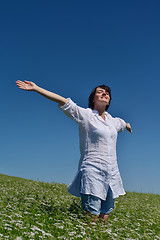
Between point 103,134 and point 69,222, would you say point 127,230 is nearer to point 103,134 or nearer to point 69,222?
point 69,222

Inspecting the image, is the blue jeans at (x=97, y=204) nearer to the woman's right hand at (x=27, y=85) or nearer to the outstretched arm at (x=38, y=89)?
the outstretched arm at (x=38, y=89)

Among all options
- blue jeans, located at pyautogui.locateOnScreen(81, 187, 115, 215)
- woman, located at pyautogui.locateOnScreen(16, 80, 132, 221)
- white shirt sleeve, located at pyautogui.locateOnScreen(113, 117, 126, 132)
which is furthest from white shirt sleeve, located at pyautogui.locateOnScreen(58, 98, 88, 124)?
blue jeans, located at pyautogui.locateOnScreen(81, 187, 115, 215)

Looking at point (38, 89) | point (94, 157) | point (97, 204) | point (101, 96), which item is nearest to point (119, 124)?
point (101, 96)

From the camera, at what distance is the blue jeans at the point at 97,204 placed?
492 centimetres

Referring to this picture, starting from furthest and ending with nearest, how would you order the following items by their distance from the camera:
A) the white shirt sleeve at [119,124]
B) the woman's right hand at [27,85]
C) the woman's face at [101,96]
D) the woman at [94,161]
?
1. the white shirt sleeve at [119,124]
2. the woman's face at [101,96]
3. the woman at [94,161]
4. the woman's right hand at [27,85]

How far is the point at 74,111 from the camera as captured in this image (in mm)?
5137

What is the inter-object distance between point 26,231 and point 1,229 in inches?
17.9

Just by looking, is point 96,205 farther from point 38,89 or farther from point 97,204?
point 38,89

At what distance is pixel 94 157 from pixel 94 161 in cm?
8

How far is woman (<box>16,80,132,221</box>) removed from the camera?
4.91m

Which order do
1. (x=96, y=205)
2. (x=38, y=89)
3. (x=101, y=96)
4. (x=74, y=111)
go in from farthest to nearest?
(x=101, y=96), (x=74, y=111), (x=96, y=205), (x=38, y=89)

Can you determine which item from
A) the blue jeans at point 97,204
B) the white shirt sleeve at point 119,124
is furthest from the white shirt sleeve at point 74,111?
the blue jeans at point 97,204

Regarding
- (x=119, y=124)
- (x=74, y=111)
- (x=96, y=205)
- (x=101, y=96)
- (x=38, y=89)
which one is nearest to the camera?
(x=38, y=89)

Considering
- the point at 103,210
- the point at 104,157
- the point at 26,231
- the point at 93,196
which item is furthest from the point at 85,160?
the point at 26,231
